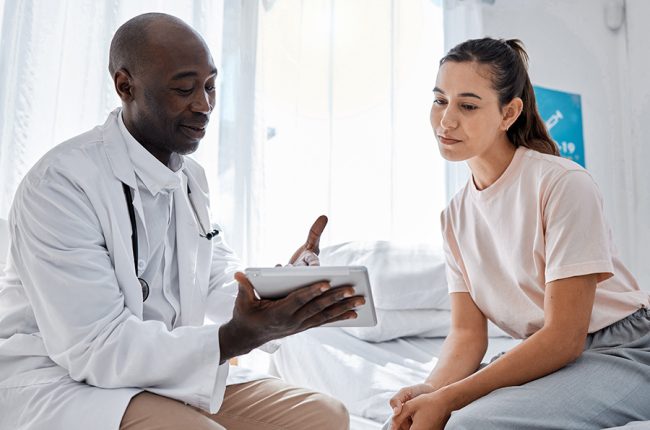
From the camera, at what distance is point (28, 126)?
176 cm

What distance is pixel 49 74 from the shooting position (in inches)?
71.5

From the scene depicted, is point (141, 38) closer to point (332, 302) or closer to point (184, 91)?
point (184, 91)

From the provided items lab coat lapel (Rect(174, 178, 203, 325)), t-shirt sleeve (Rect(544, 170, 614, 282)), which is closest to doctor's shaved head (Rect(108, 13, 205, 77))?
lab coat lapel (Rect(174, 178, 203, 325))

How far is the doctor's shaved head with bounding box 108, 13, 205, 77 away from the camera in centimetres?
134

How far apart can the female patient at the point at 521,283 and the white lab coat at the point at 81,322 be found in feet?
1.36

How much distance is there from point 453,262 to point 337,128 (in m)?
1.20

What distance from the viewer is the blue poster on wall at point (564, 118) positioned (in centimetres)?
326

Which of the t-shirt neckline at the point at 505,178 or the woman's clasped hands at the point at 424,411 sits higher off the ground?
the t-shirt neckline at the point at 505,178

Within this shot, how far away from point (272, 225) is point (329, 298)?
4.31 feet

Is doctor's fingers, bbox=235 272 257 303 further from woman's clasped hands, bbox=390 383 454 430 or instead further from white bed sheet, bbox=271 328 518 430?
white bed sheet, bbox=271 328 518 430

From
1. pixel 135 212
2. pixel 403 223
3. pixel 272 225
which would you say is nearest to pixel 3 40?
pixel 135 212

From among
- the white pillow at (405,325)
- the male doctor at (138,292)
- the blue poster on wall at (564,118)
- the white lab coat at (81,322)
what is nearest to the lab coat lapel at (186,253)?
the male doctor at (138,292)

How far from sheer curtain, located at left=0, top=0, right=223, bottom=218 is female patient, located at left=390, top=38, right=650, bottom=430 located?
1.07 metres

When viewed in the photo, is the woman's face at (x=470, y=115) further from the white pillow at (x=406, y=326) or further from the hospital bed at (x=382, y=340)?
the white pillow at (x=406, y=326)
